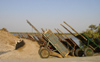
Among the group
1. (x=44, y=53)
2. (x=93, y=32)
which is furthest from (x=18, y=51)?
(x=93, y=32)

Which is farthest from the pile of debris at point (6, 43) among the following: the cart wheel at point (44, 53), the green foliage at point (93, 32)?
the green foliage at point (93, 32)

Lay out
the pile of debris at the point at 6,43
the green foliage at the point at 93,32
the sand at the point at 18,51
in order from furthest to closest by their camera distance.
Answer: the green foliage at the point at 93,32, the pile of debris at the point at 6,43, the sand at the point at 18,51

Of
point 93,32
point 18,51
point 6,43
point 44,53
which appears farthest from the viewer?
point 93,32

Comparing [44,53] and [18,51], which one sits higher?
[18,51]

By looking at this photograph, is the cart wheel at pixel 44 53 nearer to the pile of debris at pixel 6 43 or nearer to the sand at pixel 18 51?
the sand at pixel 18 51

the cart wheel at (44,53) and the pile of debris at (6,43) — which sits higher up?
the pile of debris at (6,43)

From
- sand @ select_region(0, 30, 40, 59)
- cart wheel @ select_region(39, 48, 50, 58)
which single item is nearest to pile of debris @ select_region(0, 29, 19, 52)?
sand @ select_region(0, 30, 40, 59)

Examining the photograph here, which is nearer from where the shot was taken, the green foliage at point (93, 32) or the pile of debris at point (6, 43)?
the pile of debris at point (6, 43)

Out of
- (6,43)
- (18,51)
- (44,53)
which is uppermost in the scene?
(6,43)

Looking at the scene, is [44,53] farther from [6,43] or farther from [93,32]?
[93,32]

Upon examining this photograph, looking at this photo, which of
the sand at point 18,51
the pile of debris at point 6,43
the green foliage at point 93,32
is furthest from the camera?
the green foliage at point 93,32

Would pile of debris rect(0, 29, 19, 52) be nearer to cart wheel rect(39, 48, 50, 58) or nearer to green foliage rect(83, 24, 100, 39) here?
cart wheel rect(39, 48, 50, 58)

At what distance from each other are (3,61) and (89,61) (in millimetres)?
5653

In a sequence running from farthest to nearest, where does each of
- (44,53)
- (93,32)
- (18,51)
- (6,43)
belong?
(93,32) < (6,43) < (18,51) < (44,53)
